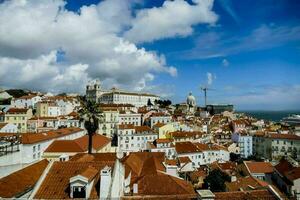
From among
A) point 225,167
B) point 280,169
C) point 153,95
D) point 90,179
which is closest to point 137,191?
point 90,179

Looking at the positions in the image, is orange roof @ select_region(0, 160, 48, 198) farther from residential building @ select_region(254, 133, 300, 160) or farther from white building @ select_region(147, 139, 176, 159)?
residential building @ select_region(254, 133, 300, 160)

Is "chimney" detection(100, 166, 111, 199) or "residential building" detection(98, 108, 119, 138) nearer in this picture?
"chimney" detection(100, 166, 111, 199)

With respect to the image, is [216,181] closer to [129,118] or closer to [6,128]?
[6,128]

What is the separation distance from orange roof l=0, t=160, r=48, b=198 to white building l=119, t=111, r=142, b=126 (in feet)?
264

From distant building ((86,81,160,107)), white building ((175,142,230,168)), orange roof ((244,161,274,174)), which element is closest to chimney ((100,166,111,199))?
orange roof ((244,161,274,174))

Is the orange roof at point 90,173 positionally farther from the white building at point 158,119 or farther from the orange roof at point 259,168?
the white building at point 158,119

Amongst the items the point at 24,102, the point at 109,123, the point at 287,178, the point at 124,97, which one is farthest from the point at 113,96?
the point at 287,178

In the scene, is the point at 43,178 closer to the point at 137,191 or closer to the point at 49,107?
the point at 137,191

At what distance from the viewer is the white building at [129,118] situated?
102 meters

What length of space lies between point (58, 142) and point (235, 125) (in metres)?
82.5

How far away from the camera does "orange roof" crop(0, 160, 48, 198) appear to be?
1566 centimetres

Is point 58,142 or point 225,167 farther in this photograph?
point 225,167

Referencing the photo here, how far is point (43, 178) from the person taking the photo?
16.5 m

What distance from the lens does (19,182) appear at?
17469mm
